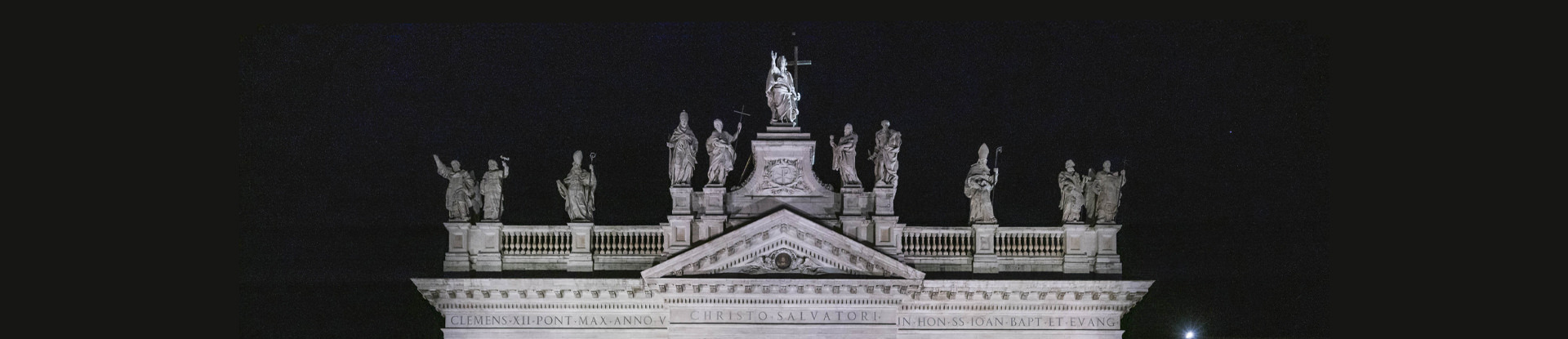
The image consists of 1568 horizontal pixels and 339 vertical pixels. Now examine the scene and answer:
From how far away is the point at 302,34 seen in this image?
28344mm

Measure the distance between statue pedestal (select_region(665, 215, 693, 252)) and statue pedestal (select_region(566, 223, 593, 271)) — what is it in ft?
3.41

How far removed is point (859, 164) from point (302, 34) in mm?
8455

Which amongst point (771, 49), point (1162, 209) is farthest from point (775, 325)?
point (1162, 209)

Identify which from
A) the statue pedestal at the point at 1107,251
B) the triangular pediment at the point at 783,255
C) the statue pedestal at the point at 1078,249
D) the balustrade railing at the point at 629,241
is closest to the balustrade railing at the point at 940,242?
the triangular pediment at the point at 783,255


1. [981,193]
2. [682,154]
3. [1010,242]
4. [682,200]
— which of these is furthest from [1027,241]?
[682,154]

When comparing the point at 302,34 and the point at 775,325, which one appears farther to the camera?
the point at 302,34

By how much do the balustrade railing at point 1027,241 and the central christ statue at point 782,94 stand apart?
124 inches

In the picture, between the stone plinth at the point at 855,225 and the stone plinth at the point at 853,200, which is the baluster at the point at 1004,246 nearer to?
the stone plinth at the point at 855,225

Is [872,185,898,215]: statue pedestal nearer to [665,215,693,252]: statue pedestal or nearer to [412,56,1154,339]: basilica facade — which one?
[412,56,1154,339]: basilica facade

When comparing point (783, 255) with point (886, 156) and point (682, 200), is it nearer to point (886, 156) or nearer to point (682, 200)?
point (682, 200)

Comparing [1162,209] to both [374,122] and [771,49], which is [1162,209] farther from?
[374,122]

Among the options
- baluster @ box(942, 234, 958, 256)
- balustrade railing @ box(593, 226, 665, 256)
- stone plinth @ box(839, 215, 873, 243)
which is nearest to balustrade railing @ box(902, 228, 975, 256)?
baluster @ box(942, 234, 958, 256)

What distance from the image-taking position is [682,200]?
25047 mm

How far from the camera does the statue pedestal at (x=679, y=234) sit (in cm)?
2498
